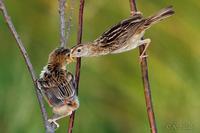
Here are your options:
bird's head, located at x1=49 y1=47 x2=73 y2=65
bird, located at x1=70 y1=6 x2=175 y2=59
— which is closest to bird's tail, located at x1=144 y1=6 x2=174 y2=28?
bird, located at x1=70 y1=6 x2=175 y2=59

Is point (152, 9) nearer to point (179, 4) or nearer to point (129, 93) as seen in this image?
point (179, 4)

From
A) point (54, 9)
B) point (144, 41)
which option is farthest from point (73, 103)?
point (54, 9)

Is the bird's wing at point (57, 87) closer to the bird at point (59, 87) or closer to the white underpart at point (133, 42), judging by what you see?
the bird at point (59, 87)

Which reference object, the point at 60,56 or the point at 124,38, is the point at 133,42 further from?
the point at 60,56

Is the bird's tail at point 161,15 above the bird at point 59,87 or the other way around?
above

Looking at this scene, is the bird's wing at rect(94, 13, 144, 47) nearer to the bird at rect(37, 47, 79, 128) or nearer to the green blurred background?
the bird at rect(37, 47, 79, 128)

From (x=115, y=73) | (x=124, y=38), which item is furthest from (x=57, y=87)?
(x=115, y=73)

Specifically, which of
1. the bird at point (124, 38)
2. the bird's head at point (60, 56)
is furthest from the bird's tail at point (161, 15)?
the bird's head at point (60, 56)
